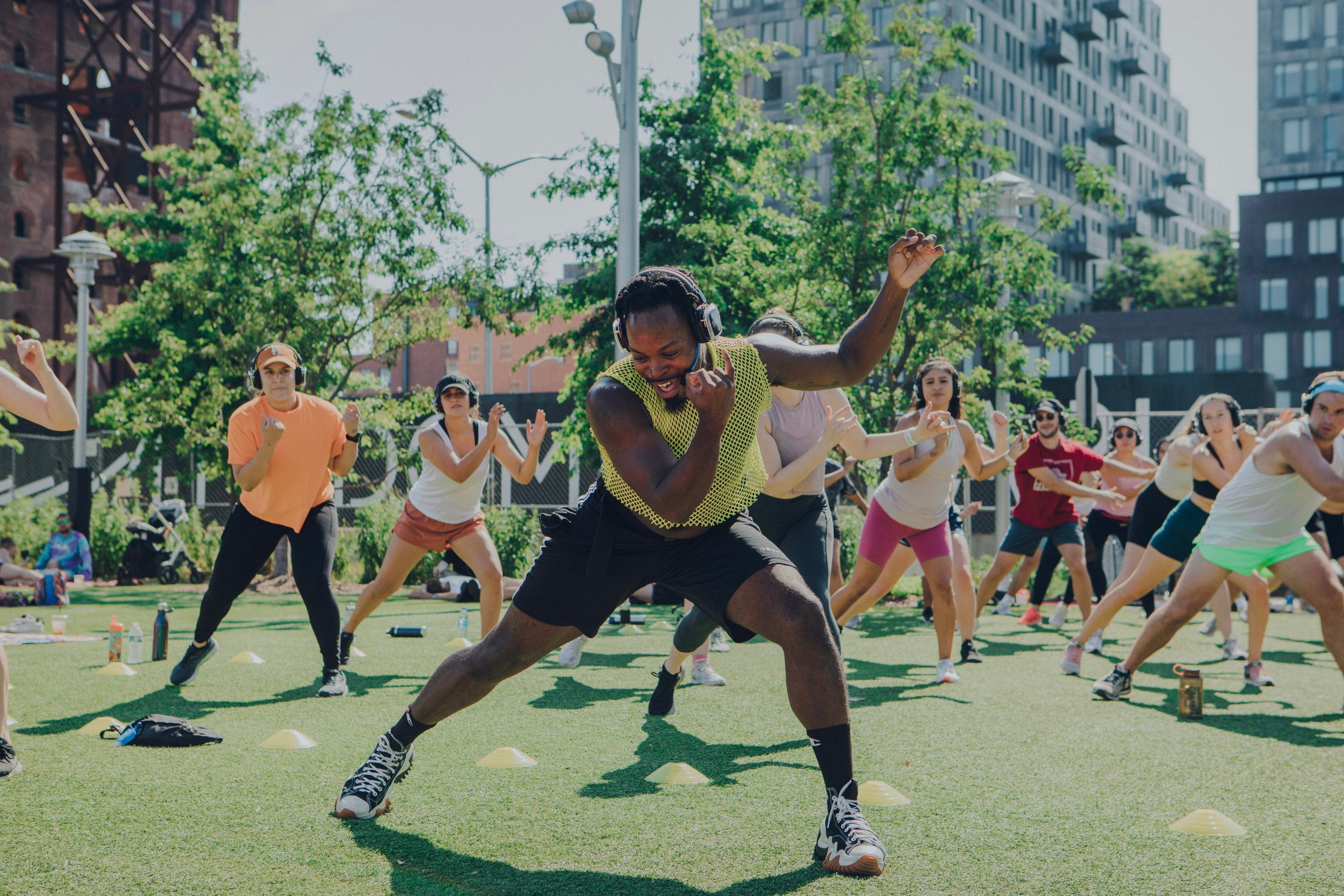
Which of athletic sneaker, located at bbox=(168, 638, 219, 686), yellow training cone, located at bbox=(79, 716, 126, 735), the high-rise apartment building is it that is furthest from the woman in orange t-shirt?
the high-rise apartment building

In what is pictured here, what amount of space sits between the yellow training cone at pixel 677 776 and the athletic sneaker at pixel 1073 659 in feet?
14.3

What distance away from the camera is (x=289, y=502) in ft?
23.2

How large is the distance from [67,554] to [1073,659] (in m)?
14.4

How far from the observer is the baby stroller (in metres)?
18.2

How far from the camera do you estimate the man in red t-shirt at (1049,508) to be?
424 inches

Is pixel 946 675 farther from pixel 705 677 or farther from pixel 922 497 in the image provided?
pixel 705 677

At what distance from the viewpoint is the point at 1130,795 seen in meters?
4.82

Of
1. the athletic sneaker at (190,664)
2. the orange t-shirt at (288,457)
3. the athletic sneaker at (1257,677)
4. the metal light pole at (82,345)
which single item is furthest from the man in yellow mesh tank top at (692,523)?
the metal light pole at (82,345)

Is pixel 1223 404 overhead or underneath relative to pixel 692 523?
overhead

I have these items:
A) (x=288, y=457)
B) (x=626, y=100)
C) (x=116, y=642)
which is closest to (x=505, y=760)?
(x=288, y=457)

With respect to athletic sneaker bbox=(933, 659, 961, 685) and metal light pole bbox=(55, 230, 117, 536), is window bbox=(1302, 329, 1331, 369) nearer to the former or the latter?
metal light pole bbox=(55, 230, 117, 536)

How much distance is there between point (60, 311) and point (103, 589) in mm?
27157

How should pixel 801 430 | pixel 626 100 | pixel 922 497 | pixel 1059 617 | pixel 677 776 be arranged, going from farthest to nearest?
pixel 626 100
pixel 1059 617
pixel 922 497
pixel 801 430
pixel 677 776

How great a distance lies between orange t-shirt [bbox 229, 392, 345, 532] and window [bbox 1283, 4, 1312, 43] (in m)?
76.6
